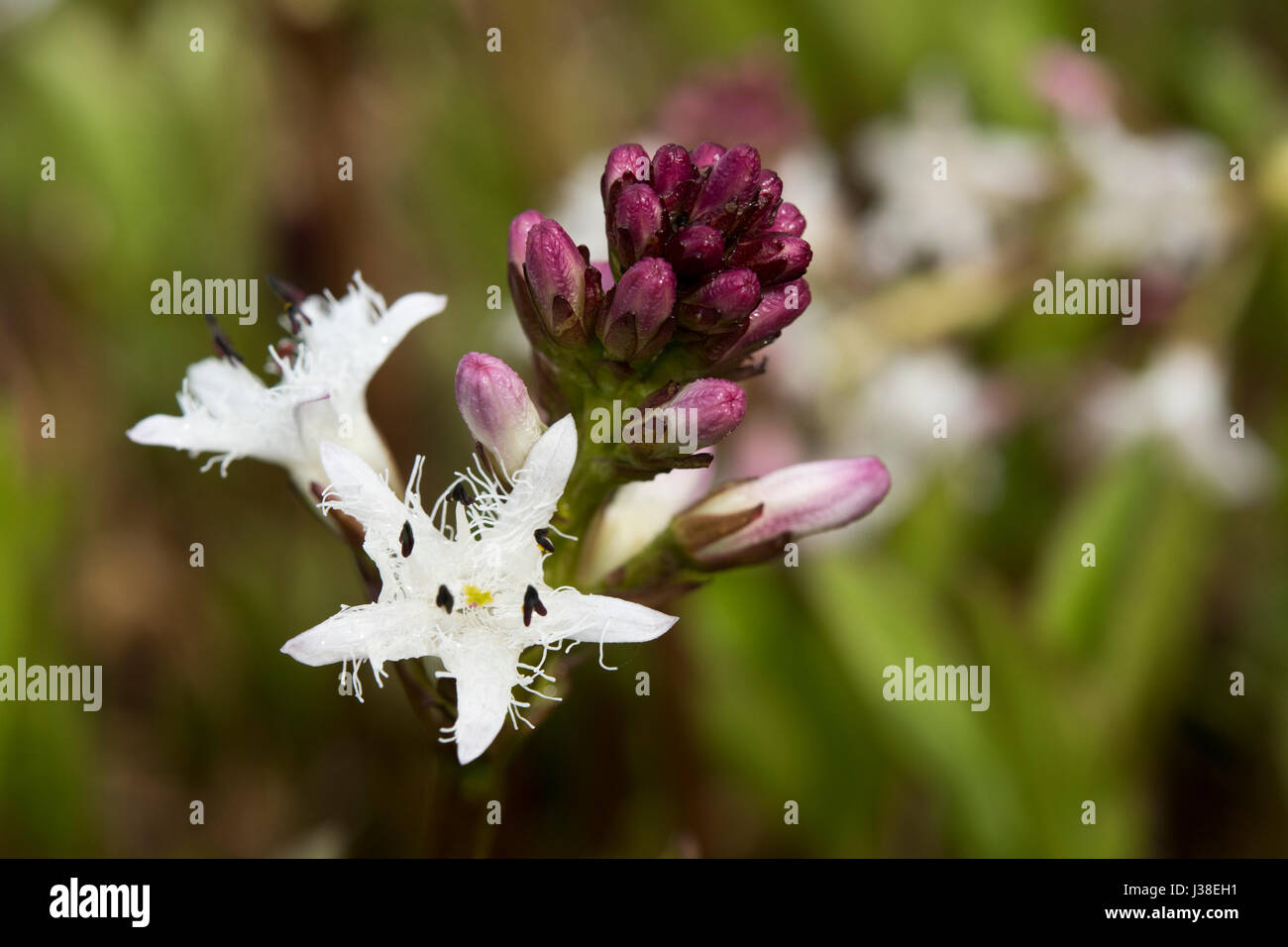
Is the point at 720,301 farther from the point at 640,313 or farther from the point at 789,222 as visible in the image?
the point at 789,222

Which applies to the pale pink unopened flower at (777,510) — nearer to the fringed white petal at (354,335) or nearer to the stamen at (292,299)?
the fringed white petal at (354,335)

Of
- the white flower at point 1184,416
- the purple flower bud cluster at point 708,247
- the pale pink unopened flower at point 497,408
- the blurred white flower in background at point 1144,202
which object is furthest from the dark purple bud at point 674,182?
the blurred white flower in background at point 1144,202

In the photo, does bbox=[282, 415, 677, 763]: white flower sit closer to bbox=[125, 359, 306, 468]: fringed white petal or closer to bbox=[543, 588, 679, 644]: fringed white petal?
bbox=[543, 588, 679, 644]: fringed white petal

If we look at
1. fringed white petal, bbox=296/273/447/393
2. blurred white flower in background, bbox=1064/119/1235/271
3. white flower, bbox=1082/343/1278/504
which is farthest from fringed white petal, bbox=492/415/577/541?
blurred white flower in background, bbox=1064/119/1235/271

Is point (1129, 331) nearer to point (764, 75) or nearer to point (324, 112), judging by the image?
point (764, 75)

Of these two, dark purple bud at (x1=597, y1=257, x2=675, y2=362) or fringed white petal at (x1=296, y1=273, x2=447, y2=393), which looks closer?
dark purple bud at (x1=597, y1=257, x2=675, y2=362)

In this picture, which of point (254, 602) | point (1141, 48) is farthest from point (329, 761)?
point (1141, 48)
